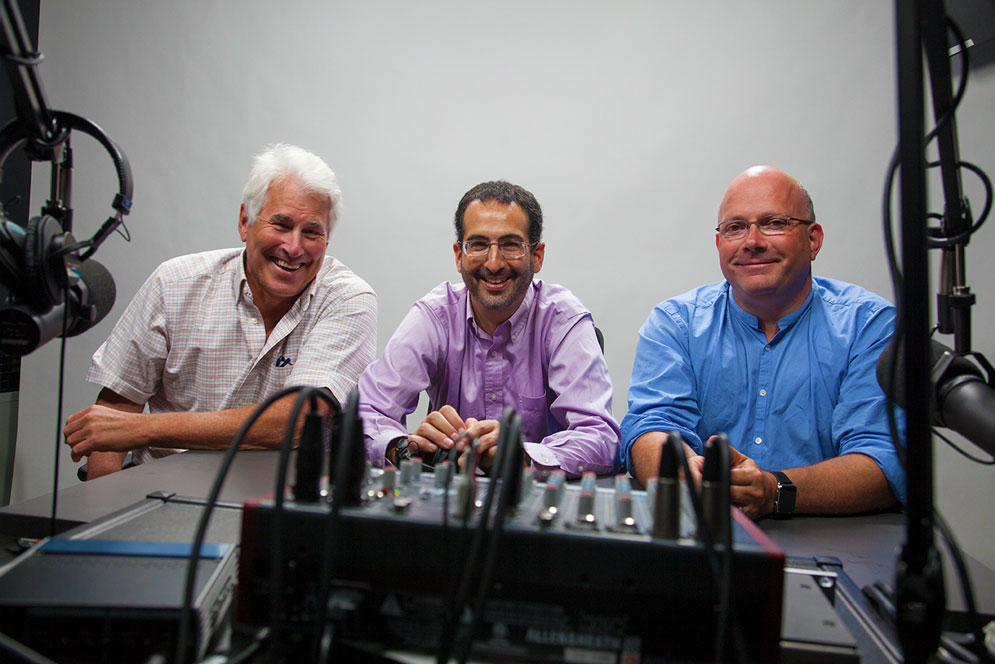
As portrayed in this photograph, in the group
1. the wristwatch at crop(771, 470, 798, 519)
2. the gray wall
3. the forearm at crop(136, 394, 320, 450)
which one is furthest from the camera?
the gray wall

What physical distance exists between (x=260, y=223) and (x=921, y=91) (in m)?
1.70

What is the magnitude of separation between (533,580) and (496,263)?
131 cm

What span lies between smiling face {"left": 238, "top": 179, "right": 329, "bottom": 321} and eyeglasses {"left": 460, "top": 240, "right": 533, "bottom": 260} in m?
0.47

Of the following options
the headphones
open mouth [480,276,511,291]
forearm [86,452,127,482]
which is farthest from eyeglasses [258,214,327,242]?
the headphones

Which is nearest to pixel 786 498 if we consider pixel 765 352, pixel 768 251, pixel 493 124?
pixel 765 352

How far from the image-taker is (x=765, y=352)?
162cm

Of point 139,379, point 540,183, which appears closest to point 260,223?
point 139,379

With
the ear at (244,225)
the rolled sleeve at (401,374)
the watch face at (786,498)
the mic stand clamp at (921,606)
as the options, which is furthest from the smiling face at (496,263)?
the mic stand clamp at (921,606)

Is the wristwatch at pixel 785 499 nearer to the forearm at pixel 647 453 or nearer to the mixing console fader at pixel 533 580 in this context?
the forearm at pixel 647 453

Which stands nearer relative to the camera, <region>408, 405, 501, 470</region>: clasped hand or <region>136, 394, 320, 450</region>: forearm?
<region>408, 405, 501, 470</region>: clasped hand

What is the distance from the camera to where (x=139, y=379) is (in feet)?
5.83

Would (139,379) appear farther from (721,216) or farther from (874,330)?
(874,330)

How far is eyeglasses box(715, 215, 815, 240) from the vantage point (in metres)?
1.61

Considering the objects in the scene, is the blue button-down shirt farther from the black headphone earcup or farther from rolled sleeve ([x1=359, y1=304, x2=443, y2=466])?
the black headphone earcup
